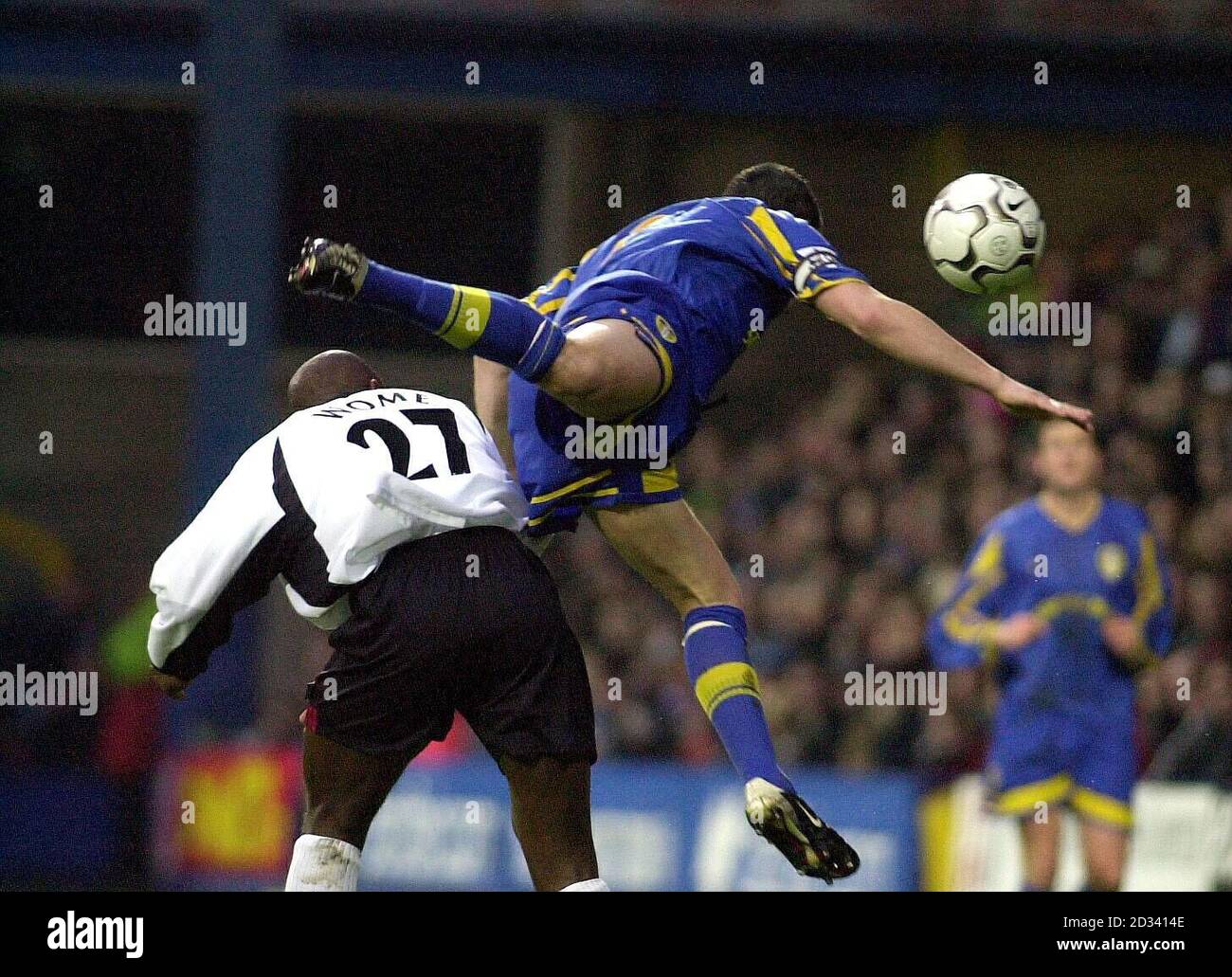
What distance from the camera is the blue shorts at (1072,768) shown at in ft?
28.3

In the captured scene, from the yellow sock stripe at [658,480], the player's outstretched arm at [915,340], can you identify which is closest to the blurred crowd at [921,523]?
the yellow sock stripe at [658,480]

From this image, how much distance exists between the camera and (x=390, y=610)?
5012 millimetres

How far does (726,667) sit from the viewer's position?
575cm

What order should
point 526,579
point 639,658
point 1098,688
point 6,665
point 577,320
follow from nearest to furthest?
point 526,579 → point 577,320 → point 1098,688 → point 639,658 → point 6,665

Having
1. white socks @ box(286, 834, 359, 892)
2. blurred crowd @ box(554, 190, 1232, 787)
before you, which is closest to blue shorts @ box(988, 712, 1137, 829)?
blurred crowd @ box(554, 190, 1232, 787)

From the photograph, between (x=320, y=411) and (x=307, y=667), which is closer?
(x=320, y=411)

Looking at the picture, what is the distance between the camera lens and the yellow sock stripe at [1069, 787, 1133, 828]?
338 inches

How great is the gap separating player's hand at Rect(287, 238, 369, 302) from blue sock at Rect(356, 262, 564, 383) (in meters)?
0.06

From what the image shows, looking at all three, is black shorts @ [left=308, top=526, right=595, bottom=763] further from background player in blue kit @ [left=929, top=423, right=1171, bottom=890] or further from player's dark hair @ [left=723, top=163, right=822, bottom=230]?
background player in blue kit @ [left=929, top=423, right=1171, bottom=890]

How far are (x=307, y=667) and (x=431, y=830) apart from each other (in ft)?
8.87

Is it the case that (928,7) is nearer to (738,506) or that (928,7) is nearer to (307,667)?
(738,506)

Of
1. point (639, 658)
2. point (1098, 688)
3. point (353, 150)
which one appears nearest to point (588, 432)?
point (1098, 688)

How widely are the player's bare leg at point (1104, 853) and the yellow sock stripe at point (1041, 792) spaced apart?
7.4 inches

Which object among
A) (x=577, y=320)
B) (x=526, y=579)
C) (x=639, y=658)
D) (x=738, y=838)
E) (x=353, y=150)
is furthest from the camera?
(x=353, y=150)
